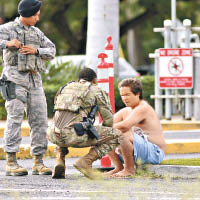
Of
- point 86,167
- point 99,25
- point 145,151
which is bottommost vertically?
point 86,167

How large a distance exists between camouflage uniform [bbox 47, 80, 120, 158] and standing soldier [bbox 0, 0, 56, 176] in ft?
1.50

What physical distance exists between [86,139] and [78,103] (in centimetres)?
34

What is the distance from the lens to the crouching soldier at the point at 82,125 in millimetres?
7703

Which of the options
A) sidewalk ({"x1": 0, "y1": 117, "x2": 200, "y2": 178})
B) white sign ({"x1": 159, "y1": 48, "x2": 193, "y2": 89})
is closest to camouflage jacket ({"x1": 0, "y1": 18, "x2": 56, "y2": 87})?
sidewalk ({"x1": 0, "y1": 117, "x2": 200, "y2": 178})

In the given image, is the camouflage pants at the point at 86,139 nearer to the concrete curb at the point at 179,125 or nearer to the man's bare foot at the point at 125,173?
the man's bare foot at the point at 125,173

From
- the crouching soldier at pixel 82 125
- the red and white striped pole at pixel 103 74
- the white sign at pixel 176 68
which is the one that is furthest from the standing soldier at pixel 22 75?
the white sign at pixel 176 68

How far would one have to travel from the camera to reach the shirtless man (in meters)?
7.99

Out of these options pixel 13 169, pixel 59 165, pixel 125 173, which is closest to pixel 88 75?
pixel 59 165

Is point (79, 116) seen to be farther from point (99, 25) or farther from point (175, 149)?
point (99, 25)

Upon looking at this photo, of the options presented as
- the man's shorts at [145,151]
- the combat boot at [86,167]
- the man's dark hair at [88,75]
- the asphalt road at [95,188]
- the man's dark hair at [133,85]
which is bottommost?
the asphalt road at [95,188]

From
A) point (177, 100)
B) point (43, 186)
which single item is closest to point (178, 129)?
point (177, 100)

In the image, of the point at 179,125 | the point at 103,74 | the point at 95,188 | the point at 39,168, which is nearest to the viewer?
the point at 95,188

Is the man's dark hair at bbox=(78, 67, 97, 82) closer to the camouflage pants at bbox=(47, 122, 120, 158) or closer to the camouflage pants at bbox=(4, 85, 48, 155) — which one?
the camouflage pants at bbox=(47, 122, 120, 158)

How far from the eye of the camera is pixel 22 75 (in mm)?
8203
